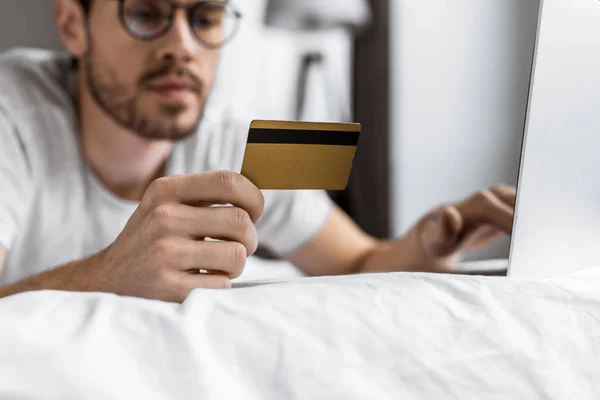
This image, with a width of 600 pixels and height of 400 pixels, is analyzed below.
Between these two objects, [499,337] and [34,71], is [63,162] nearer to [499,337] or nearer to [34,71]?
[34,71]

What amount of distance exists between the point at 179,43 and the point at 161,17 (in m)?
0.06

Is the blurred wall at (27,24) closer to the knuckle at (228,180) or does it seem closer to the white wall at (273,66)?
the white wall at (273,66)

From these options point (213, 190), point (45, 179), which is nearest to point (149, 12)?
point (45, 179)

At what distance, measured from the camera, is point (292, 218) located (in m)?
1.44

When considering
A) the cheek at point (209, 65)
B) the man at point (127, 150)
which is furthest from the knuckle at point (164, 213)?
the cheek at point (209, 65)

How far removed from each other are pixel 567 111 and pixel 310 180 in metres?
0.24

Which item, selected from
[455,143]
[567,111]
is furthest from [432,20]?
[567,111]

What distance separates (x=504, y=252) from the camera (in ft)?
6.93

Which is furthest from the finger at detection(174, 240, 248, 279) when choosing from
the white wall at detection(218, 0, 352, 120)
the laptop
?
the white wall at detection(218, 0, 352, 120)

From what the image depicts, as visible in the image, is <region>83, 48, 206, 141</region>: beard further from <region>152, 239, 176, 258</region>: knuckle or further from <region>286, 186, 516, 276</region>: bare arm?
<region>152, 239, 176, 258</region>: knuckle

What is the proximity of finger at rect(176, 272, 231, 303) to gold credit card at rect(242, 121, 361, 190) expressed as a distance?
0.32 ft

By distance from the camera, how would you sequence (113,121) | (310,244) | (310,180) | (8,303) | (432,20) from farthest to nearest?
(432,20) → (310,244) → (113,121) → (310,180) → (8,303)

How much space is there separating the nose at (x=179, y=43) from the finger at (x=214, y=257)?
2.55 ft

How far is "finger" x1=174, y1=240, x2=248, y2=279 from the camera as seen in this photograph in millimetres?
558
